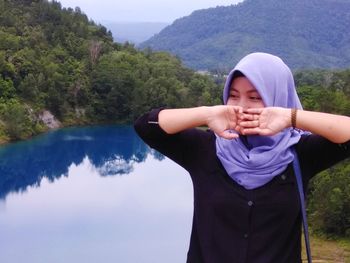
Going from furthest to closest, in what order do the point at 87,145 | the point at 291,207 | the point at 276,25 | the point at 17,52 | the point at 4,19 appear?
1. the point at 276,25
2. the point at 4,19
3. the point at 17,52
4. the point at 87,145
5. the point at 291,207

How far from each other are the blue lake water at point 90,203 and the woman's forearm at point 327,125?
8288 millimetres

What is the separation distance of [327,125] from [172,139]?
295 millimetres

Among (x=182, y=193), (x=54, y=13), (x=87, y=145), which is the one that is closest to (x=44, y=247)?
(x=182, y=193)

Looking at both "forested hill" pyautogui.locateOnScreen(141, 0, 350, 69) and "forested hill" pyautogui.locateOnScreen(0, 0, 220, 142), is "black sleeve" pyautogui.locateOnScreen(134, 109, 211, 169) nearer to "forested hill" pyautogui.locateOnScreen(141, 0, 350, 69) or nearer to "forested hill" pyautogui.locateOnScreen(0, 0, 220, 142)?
"forested hill" pyautogui.locateOnScreen(0, 0, 220, 142)

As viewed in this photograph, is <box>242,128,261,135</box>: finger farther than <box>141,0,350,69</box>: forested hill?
No

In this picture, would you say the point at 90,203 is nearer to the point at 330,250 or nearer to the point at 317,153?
the point at 330,250

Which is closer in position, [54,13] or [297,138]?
[297,138]

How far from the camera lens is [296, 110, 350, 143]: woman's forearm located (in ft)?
3.40

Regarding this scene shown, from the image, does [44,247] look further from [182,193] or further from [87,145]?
[87,145]

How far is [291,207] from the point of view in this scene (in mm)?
1035

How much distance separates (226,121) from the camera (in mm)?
1061

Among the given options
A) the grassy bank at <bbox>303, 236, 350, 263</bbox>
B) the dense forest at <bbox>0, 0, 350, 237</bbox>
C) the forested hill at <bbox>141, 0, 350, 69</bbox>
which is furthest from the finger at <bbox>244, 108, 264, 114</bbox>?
the forested hill at <bbox>141, 0, 350, 69</bbox>

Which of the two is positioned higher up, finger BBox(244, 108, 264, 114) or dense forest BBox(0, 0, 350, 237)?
finger BBox(244, 108, 264, 114)

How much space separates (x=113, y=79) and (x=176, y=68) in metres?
4.92
